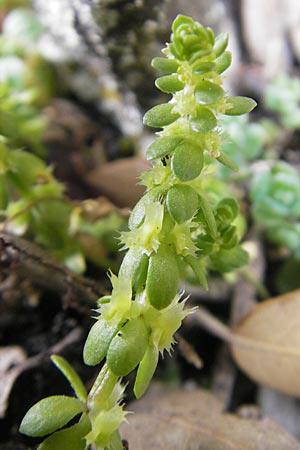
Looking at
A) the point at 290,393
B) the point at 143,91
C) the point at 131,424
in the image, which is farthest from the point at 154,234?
the point at 143,91

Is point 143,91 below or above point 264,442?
above

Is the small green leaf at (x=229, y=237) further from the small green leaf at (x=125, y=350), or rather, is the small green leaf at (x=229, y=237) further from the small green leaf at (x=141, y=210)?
the small green leaf at (x=125, y=350)

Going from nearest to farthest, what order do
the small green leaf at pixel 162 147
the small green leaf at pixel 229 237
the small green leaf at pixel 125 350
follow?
the small green leaf at pixel 125 350 → the small green leaf at pixel 162 147 → the small green leaf at pixel 229 237

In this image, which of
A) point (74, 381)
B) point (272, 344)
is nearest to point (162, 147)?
point (74, 381)

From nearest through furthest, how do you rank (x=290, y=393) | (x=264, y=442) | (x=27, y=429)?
(x=27, y=429), (x=264, y=442), (x=290, y=393)

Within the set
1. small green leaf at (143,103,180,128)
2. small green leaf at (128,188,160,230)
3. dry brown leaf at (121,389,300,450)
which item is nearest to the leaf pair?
dry brown leaf at (121,389,300,450)

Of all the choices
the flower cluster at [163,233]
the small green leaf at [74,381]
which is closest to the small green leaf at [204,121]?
the flower cluster at [163,233]

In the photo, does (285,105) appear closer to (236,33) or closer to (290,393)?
(236,33)
